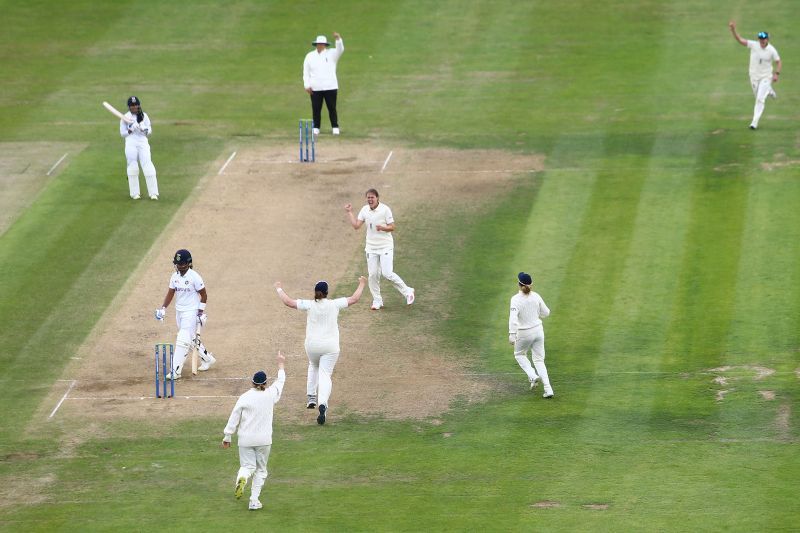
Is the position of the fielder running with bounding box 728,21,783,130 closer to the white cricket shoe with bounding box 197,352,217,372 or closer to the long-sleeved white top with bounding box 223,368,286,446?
the white cricket shoe with bounding box 197,352,217,372

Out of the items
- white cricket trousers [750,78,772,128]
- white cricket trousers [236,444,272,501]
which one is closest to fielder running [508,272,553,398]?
white cricket trousers [236,444,272,501]

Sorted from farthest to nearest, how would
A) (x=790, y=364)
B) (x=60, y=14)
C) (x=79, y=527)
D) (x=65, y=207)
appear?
(x=60, y=14) → (x=65, y=207) → (x=790, y=364) → (x=79, y=527)

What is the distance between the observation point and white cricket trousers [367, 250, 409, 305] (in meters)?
26.9

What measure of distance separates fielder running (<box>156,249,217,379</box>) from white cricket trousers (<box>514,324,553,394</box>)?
515 cm

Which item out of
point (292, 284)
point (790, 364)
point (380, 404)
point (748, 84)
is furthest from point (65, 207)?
point (748, 84)

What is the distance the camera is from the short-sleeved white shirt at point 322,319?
22359 mm

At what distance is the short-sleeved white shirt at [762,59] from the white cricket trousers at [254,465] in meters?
20.0

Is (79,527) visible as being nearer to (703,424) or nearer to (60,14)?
(703,424)

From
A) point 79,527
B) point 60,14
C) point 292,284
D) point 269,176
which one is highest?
point 60,14

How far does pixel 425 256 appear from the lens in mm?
29844

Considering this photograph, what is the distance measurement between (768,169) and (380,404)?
14.1 m

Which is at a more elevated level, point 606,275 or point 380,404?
point 606,275

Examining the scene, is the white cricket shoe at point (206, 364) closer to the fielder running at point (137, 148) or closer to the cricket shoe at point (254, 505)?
the cricket shoe at point (254, 505)

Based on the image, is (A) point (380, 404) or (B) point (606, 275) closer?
(A) point (380, 404)
